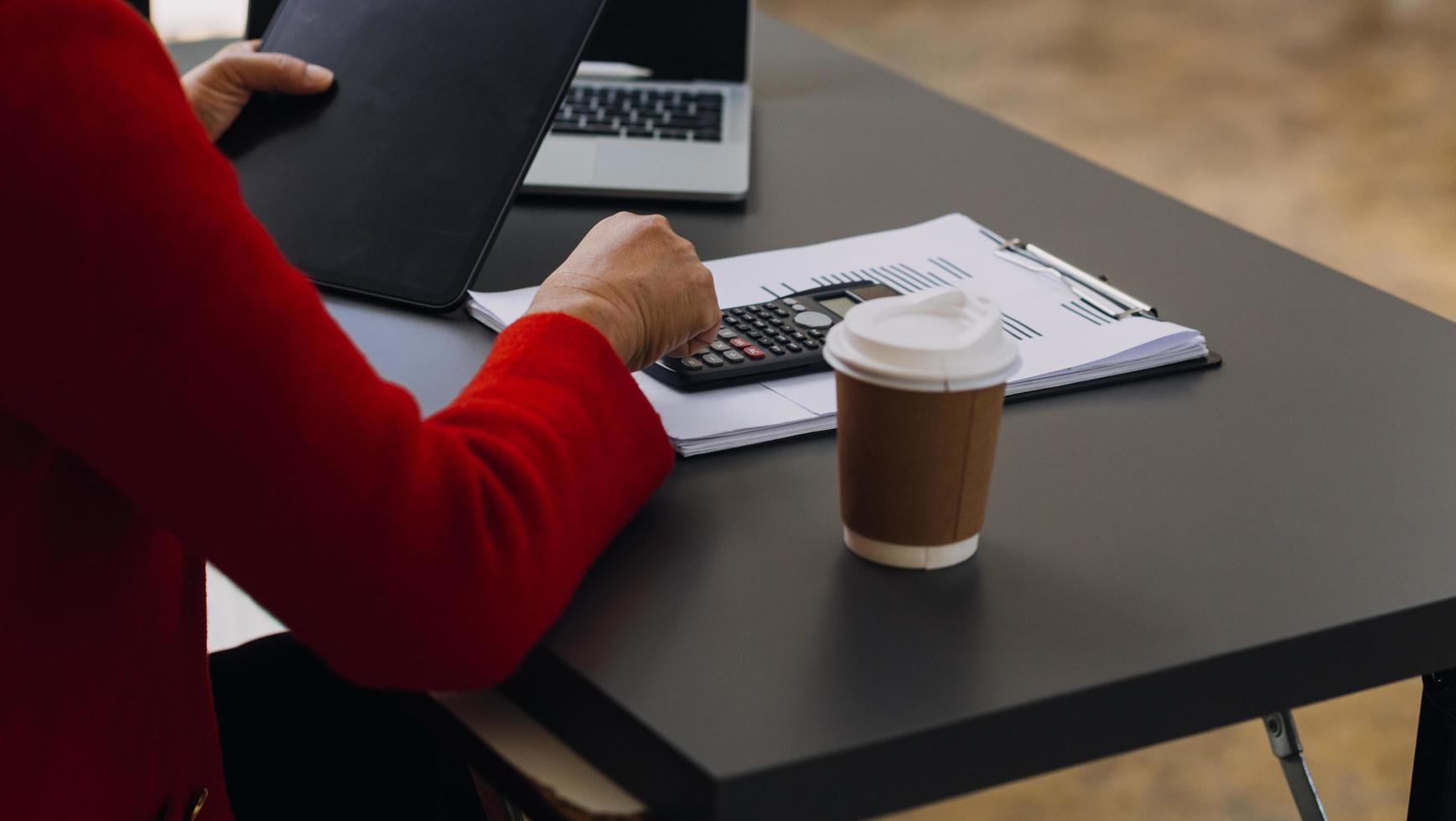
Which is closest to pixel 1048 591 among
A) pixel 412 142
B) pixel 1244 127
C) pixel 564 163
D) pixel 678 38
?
pixel 412 142

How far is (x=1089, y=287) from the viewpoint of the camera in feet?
2.99

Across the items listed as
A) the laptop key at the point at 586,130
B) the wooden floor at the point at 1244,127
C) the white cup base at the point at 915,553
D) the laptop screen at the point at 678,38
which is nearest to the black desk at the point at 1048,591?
the white cup base at the point at 915,553

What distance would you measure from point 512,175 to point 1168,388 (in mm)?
420

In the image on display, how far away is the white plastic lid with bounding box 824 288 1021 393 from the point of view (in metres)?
0.59

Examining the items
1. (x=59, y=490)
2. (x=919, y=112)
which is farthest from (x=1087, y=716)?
(x=919, y=112)

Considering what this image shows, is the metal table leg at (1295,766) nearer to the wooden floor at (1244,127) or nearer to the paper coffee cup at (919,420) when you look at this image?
the paper coffee cup at (919,420)

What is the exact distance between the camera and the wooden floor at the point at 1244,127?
168 centimetres

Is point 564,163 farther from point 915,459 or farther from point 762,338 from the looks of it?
point 915,459

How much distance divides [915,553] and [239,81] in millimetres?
657

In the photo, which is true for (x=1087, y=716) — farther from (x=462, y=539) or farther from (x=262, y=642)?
(x=262, y=642)

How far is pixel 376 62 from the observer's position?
1.00 meters

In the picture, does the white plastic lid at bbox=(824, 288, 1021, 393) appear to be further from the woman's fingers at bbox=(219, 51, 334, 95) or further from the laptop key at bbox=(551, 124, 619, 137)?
the laptop key at bbox=(551, 124, 619, 137)

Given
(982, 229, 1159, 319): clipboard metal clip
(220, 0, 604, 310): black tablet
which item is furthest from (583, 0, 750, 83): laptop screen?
(982, 229, 1159, 319): clipboard metal clip

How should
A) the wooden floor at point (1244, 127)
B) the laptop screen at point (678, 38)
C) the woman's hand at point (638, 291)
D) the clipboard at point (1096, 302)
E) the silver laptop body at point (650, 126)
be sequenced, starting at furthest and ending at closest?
the wooden floor at point (1244, 127) < the laptop screen at point (678, 38) < the silver laptop body at point (650, 126) < the clipboard at point (1096, 302) < the woman's hand at point (638, 291)
